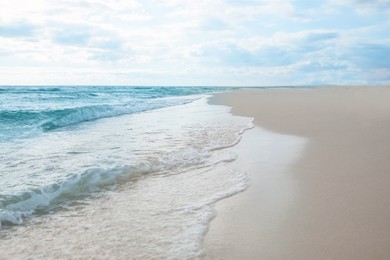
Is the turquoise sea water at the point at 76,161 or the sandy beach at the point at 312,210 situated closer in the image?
the sandy beach at the point at 312,210

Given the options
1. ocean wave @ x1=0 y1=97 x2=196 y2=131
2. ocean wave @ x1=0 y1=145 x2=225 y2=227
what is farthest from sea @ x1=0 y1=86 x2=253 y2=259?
ocean wave @ x1=0 y1=97 x2=196 y2=131

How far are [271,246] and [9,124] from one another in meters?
12.7

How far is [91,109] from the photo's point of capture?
17359 millimetres

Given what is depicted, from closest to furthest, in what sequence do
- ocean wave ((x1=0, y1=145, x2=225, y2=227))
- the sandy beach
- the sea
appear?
the sandy beach < the sea < ocean wave ((x1=0, y1=145, x2=225, y2=227))

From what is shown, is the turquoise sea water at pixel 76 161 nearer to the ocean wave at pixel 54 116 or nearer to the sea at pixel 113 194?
the sea at pixel 113 194

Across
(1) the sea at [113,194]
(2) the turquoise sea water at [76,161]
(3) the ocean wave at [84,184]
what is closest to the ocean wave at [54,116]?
(2) the turquoise sea water at [76,161]

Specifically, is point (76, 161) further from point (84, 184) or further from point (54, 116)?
point (54, 116)

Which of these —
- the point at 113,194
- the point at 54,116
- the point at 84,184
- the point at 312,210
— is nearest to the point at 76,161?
the point at 84,184

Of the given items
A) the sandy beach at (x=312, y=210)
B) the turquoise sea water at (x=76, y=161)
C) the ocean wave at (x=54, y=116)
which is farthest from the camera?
the ocean wave at (x=54, y=116)

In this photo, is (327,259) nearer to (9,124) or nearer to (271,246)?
(271,246)

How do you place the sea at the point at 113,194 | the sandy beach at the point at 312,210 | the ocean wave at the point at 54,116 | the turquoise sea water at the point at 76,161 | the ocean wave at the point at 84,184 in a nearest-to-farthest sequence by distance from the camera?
1. the sandy beach at the point at 312,210
2. the sea at the point at 113,194
3. the ocean wave at the point at 84,184
4. the turquoise sea water at the point at 76,161
5. the ocean wave at the point at 54,116

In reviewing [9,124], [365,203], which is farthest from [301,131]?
[9,124]

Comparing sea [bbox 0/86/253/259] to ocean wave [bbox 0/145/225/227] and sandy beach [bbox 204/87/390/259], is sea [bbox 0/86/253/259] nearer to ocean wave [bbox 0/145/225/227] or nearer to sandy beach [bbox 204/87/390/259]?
ocean wave [bbox 0/145/225/227]

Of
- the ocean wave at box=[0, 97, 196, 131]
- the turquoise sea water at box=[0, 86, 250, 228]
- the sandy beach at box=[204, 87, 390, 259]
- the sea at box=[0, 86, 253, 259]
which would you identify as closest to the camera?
the sandy beach at box=[204, 87, 390, 259]
